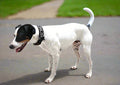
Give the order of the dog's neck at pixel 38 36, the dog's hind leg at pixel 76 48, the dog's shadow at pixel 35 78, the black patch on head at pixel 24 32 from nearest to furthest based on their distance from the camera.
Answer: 1. the black patch on head at pixel 24 32
2. the dog's neck at pixel 38 36
3. the dog's shadow at pixel 35 78
4. the dog's hind leg at pixel 76 48

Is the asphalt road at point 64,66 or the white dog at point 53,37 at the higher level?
the white dog at point 53,37

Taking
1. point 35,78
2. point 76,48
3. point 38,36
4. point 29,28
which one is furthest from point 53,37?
point 35,78

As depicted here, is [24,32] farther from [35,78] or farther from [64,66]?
Result: [64,66]

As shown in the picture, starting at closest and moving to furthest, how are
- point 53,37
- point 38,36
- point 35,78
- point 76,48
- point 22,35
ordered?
point 22,35
point 38,36
point 53,37
point 35,78
point 76,48

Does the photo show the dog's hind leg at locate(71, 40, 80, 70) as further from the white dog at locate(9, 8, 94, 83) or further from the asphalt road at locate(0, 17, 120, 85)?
the asphalt road at locate(0, 17, 120, 85)

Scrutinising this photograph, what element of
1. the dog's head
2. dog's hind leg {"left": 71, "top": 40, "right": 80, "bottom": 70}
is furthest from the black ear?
dog's hind leg {"left": 71, "top": 40, "right": 80, "bottom": 70}

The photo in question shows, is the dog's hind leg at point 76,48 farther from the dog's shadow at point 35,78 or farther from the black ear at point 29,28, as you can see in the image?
the black ear at point 29,28

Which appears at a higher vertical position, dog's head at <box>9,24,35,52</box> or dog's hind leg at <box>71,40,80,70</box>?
dog's head at <box>9,24,35,52</box>

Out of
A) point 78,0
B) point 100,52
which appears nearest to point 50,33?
point 100,52

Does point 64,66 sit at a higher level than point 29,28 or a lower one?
lower

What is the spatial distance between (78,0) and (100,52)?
10.7 meters

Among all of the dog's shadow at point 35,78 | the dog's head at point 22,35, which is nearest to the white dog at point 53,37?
the dog's head at point 22,35

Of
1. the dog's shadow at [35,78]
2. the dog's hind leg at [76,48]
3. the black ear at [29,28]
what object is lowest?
the dog's shadow at [35,78]

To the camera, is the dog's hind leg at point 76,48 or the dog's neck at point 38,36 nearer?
the dog's neck at point 38,36
